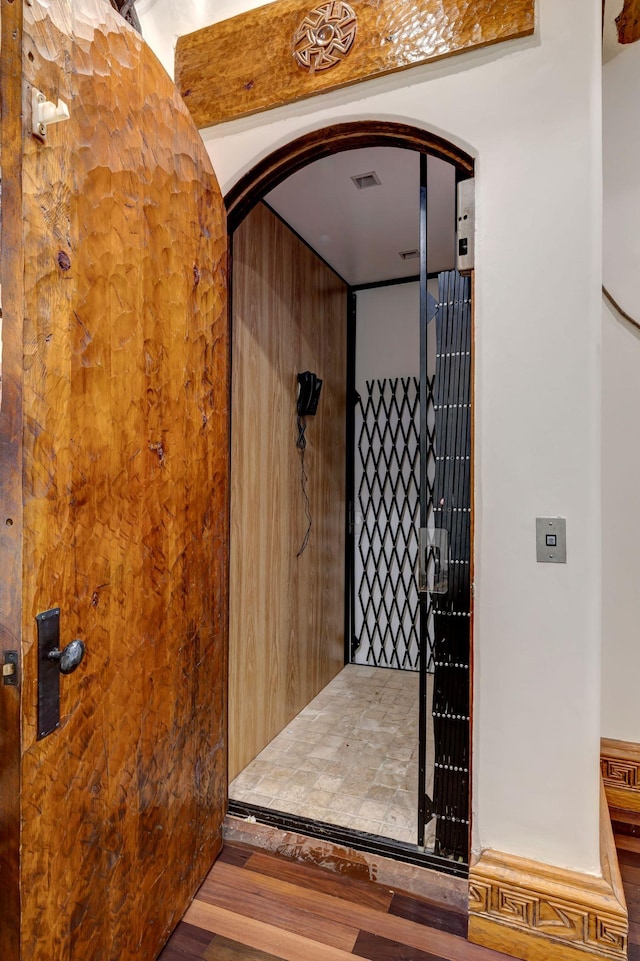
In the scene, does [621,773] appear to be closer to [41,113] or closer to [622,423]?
[622,423]

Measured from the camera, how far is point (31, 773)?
862mm

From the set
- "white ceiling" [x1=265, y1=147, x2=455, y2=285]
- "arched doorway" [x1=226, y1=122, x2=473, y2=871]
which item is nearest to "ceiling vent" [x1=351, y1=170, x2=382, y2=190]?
"white ceiling" [x1=265, y1=147, x2=455, y2=285]

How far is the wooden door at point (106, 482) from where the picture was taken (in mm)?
845

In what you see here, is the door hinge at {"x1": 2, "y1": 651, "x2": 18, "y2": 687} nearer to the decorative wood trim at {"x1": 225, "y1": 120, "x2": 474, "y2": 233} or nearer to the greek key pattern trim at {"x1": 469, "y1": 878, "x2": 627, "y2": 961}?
the greek key pattern trim at {"x1": 469, "y1": 878, "x2": 627, "y2": 961}

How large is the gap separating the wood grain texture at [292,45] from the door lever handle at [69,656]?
64.3 inches

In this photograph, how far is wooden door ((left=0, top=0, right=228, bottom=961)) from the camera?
845 mm

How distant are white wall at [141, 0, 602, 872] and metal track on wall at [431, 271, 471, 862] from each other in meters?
0.10

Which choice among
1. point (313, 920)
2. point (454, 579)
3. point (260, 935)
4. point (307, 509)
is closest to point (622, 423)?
point (454, 579)

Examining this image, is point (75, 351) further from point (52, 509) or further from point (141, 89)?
point (141, 89)

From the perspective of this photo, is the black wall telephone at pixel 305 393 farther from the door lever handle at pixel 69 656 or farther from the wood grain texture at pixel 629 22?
the door lever handle at pixel 69 656

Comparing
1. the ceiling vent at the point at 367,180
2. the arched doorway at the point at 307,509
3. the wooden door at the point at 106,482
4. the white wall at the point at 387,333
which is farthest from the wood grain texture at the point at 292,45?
the white wall at the point at 387,333

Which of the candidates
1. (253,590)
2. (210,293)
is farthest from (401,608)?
(210,293)

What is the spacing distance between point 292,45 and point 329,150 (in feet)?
1.00

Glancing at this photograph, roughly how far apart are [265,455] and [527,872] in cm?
175
